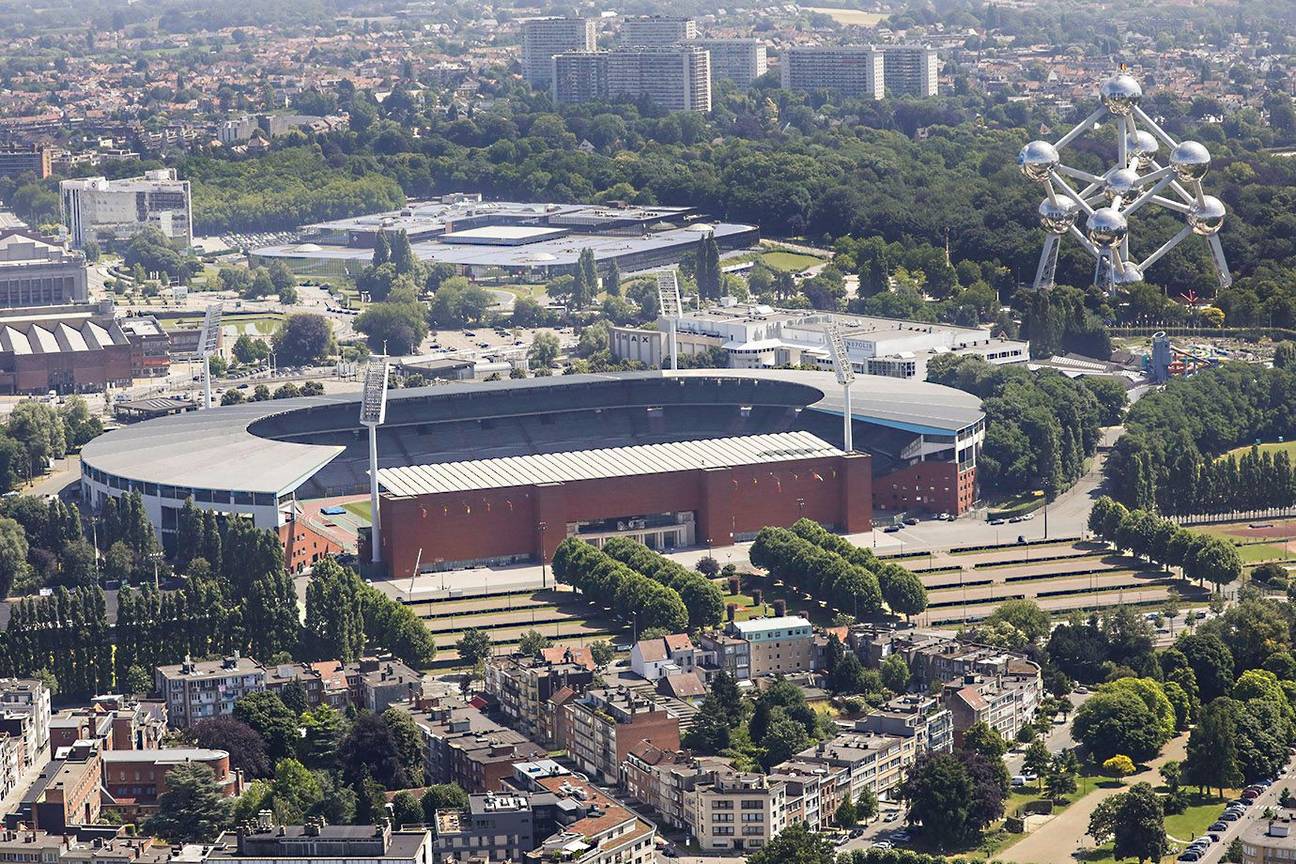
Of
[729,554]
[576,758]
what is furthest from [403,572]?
[576,758]

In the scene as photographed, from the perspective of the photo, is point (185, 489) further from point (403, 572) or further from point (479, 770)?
point (479, 770)

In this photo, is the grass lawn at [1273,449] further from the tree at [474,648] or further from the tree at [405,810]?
the tree at [405,810]

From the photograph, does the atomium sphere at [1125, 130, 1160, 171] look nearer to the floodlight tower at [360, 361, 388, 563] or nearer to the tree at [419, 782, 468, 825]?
the floodlight tower at [360, 361, 388, 563]

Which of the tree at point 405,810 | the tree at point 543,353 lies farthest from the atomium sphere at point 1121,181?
the tree at point 405,810

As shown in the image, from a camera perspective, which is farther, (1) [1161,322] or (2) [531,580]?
(1) [1161,322]

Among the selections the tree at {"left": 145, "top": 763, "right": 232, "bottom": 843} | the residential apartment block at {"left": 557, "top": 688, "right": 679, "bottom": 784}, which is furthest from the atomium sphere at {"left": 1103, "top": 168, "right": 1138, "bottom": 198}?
the tree at {"left": 145, "top": 763, "right": 232, "bottom": 843}

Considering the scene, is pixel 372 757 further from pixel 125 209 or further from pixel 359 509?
pixel 125 209
